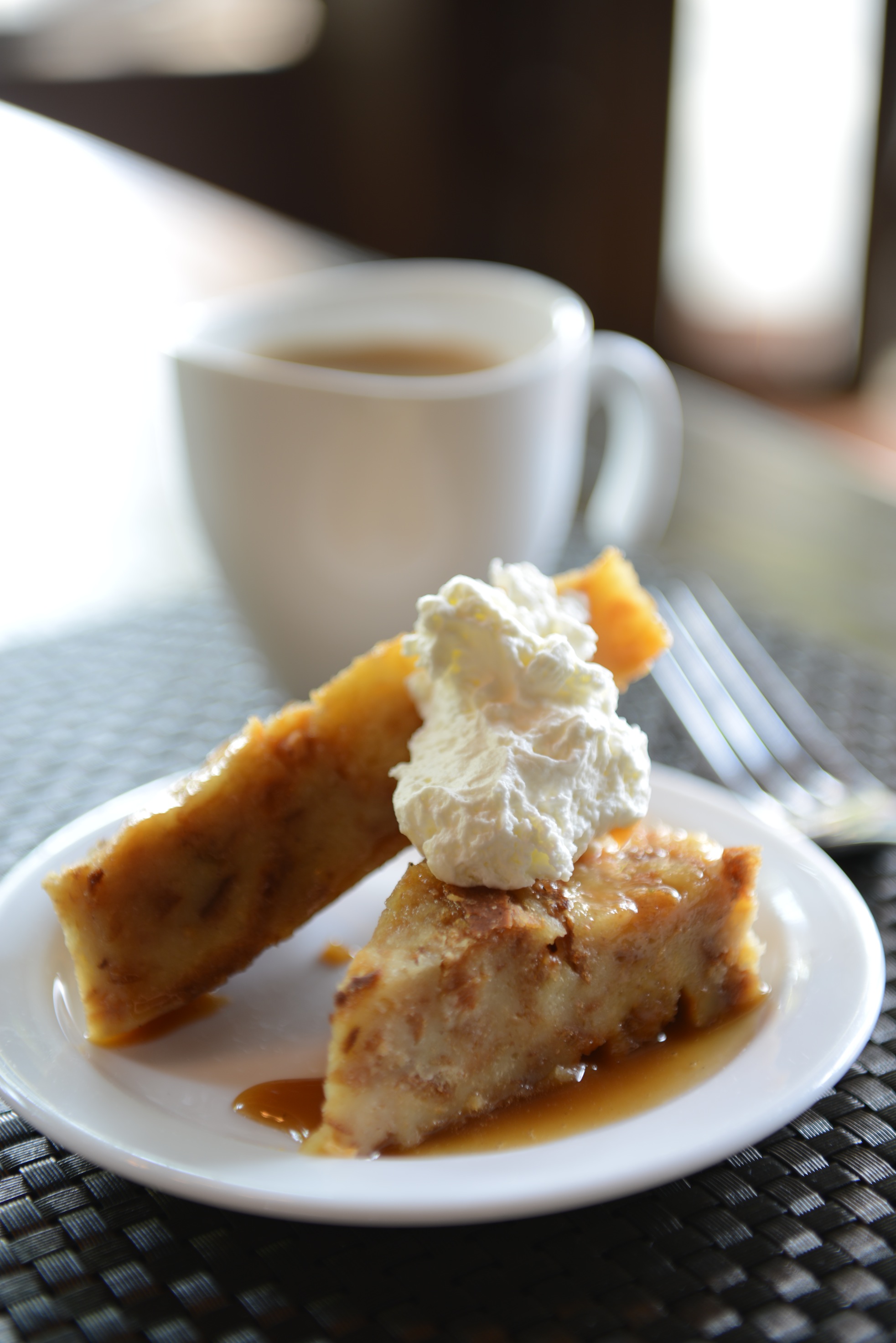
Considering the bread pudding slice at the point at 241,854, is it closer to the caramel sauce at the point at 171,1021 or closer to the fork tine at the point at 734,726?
the caramel sauce at the point at 171,1021

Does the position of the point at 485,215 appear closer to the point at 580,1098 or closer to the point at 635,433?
the point at 635,433

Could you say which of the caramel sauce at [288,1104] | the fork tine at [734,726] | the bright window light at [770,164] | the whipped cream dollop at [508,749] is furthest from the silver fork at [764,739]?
the bright window light at [770,164]

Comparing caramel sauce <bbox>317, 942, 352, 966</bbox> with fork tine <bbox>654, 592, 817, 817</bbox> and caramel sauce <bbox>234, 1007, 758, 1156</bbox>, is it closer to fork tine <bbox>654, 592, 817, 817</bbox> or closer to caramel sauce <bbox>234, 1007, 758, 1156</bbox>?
caramel sauce <bbox>234, 1007, 758, 1156</bbox>

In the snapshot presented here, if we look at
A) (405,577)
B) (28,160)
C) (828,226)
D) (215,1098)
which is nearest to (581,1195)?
(215,1098)

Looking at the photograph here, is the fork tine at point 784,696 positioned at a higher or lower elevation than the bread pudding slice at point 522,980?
lower

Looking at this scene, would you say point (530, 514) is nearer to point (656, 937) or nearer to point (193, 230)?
point (656, 937)

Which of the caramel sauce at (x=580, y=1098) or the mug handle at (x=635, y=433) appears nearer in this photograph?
the caramel sauce at (x=580, y=1098)

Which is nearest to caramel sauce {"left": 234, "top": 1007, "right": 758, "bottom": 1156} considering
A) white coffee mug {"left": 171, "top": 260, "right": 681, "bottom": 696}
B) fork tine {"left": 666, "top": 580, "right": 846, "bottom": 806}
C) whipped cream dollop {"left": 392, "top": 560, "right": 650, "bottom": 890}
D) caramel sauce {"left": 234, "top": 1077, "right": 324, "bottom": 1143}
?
caramel sauce {"left": 234, "top": 1077, "right": 324, "bottom": 1143}
